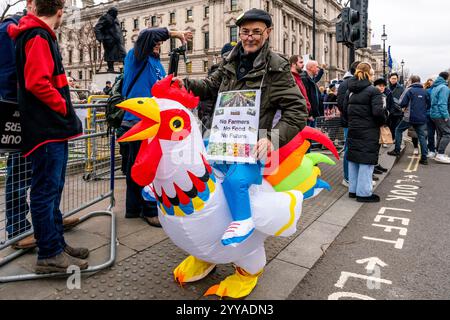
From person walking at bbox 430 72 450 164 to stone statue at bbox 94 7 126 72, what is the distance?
9.80m

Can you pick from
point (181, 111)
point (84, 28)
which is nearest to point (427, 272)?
point (181, 111)

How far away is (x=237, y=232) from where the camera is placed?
2.16 m

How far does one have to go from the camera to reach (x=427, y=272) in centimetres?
323

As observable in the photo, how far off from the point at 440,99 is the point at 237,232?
882cm

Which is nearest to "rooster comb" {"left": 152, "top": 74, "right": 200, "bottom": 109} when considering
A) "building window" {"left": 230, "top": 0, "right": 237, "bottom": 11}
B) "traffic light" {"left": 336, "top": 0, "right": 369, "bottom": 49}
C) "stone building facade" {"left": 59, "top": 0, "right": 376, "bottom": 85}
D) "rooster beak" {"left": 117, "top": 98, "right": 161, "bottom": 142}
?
"rooster beak" {"left": 117, "top": 98, "right": 161, "bottom": 142}

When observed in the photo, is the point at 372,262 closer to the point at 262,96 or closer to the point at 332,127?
the point at 262,96

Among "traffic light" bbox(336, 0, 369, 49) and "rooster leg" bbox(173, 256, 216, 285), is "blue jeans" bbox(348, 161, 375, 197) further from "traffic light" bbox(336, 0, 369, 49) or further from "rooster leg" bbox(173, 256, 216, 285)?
"traffic light" bbox(336, 0, 369, 49)

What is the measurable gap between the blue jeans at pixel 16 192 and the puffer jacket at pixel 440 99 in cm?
933

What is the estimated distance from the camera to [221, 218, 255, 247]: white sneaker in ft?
6.92

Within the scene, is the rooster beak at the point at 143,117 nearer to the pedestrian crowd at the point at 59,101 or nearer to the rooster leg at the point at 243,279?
the pedestrian crowd at the point at 59,101

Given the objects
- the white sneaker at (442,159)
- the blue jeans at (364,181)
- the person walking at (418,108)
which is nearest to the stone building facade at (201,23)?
the person walking at (418,108)

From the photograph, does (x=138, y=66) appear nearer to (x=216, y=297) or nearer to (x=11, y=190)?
(x=11, y=190)

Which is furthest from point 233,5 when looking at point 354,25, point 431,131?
point 354,25

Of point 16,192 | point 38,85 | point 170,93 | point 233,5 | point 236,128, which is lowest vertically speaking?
point 16,192
